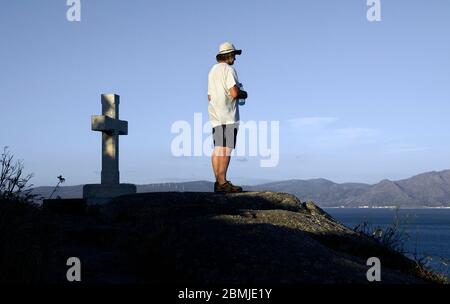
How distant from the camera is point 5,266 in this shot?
385 centimetres

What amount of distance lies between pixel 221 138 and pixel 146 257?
3315 mm

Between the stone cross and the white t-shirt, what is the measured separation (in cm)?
782

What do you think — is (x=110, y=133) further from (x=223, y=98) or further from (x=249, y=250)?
(x=249, y=250)

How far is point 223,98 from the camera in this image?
8188 millimetres

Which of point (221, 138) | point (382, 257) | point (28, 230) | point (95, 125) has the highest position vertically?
point (95, 125)

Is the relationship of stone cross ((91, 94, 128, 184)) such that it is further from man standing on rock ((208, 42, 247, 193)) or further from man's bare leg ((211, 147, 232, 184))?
man's bare leg ((211, 147, 232, 184))

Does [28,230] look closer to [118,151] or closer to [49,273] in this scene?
[49,273]

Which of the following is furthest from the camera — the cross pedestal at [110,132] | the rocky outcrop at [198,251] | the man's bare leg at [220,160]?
the cross pedestal at [110,132]

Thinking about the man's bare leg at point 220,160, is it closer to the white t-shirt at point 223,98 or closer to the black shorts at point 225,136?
the black shorts at point 225,136

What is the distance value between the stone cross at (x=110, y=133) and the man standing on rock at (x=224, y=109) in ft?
25.6

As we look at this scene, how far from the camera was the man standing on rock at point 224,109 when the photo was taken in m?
8.09

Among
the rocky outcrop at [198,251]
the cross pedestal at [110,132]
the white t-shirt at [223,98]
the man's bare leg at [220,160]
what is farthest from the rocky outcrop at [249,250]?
the cross pedestal at [110,132]

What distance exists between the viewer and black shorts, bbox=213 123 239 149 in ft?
26.5
